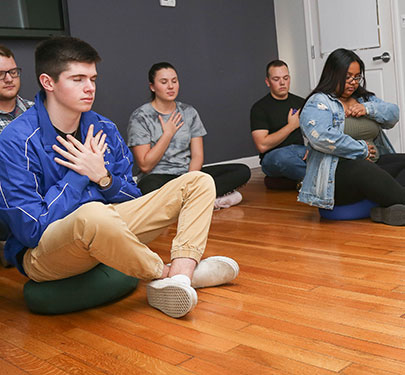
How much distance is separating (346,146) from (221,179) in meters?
1.15

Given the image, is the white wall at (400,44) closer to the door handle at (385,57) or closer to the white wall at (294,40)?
the door handle at (385,57)

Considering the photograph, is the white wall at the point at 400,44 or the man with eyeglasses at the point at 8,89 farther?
the white wall at the point at 400,44

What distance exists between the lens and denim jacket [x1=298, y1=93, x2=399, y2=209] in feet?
9.53

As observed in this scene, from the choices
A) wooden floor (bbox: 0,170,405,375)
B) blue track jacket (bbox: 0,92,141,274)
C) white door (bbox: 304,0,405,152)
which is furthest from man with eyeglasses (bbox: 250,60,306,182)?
blue track jacket (bbox: 0,92,141,274)

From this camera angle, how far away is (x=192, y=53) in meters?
5.08

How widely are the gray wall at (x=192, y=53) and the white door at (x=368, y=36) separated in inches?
27.0

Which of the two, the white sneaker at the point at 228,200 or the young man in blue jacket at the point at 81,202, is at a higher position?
the young man in blue jacket at the point at 81,202

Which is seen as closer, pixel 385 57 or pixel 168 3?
pixel 385 57

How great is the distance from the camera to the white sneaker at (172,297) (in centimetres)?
186

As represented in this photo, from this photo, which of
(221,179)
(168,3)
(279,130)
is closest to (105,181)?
(221,179)

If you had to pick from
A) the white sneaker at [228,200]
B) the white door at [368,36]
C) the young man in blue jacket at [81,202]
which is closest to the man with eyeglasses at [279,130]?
the white sneaker at [228,200]

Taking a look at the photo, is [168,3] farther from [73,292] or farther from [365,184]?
[73,292]

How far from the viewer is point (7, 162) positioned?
1.95m

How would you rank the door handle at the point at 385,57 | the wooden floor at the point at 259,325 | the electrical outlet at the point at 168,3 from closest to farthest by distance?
the wooden floor at the point at 259,325, the door handle at the point at 385,57, the electrical outlet at the point at 168,3
